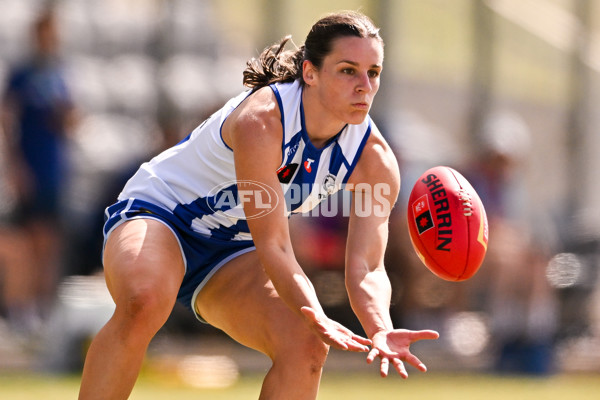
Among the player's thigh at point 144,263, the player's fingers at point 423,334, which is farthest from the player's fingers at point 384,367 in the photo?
the player's thigh at point 144,263

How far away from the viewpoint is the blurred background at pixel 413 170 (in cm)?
740

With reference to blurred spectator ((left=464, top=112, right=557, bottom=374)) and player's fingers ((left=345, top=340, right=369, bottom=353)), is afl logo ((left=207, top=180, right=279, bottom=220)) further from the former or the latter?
blurred spectator ((left=464, top=112, right=557, bottom=374))

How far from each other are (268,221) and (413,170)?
472cm

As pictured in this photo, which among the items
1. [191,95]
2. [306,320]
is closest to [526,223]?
[191,95]

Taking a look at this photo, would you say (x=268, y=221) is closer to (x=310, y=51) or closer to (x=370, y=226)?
(x=370, y=226)

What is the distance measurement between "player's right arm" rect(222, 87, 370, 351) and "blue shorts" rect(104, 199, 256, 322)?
0.43 m

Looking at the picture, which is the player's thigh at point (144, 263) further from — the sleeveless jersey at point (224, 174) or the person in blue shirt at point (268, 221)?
the sleeveless jersey at point (224, 174)

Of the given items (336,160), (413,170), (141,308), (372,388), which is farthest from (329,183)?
(413,170)

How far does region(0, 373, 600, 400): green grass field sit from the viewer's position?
6402mm

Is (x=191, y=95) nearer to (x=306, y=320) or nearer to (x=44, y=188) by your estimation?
(x=44, y=188)

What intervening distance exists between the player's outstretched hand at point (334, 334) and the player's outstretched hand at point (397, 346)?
3.5 inches

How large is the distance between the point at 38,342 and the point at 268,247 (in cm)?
442

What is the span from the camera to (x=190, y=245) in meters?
4.00

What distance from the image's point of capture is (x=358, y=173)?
3.95 m
